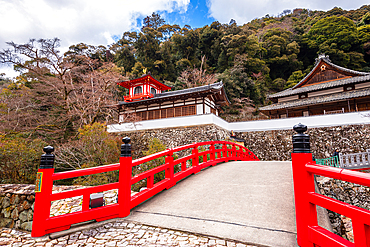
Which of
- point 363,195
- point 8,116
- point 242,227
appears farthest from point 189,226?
point 8,116

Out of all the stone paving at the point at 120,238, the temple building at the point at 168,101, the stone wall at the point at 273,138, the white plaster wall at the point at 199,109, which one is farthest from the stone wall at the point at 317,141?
the stone paving at the point at 120,238

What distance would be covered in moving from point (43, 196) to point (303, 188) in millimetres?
3590

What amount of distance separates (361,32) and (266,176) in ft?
128

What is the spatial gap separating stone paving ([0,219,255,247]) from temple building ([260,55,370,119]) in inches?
735

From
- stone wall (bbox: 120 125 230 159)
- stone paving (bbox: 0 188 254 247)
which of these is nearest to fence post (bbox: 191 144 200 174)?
stone paving (bbox: 0 188 254 247)

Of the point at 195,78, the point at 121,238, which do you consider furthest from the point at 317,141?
the point at 195,78

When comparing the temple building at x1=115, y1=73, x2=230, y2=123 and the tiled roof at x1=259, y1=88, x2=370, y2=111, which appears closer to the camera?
the tiled roof at x1=259, y1=88, x2=370, y2=111

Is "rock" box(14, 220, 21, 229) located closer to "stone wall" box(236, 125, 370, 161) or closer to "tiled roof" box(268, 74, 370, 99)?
"stone wall" box(236, 125, 370, 161)

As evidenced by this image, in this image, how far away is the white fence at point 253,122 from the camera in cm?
1346

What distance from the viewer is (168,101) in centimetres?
1691

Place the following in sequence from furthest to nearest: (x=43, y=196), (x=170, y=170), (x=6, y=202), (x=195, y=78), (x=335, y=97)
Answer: (x=195, y=78) < (x=335, y=97) < (x=170, y=170) < (x=6, y=202) < (x=43, y=196)

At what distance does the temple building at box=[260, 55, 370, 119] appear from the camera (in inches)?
624

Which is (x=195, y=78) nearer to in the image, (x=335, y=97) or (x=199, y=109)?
(x=199, y=109)

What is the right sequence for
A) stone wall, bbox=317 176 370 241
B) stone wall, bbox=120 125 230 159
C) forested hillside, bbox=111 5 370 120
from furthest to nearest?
forested hillside, bbox=111 5 370 120
stone wall, bbox=120 125 230 159
stone wall, bbox=317 176 370 241
